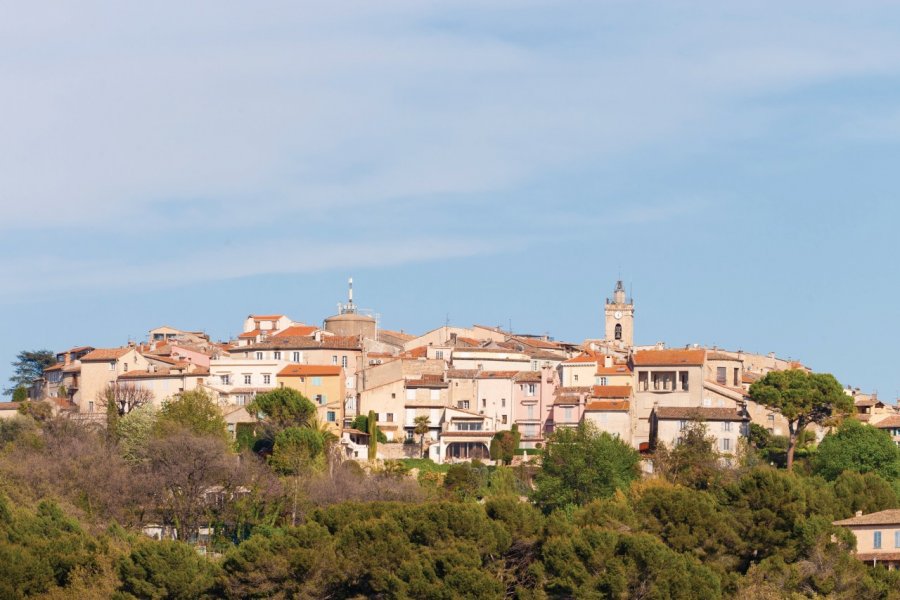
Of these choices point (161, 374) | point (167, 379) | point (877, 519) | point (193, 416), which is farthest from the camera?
point (161, 374)

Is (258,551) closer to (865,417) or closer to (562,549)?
(562,549)

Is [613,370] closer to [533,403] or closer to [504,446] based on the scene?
[533,403]

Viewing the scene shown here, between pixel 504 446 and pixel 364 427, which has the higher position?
pixel 364 427

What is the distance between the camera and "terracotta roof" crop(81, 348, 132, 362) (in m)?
97.9

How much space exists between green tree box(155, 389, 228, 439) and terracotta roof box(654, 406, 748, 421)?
66.6ft

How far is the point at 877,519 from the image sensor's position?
70375 mm

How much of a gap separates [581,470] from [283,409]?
585 inches

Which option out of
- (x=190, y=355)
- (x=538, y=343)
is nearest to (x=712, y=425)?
(x=538, y=343)

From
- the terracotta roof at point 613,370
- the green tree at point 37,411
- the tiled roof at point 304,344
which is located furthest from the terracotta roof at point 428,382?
the green tree at point 37,411

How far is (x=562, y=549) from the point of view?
207ft

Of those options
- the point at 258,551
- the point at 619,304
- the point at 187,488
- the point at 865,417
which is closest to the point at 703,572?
the point at 258,551

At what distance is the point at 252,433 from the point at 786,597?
3151cm

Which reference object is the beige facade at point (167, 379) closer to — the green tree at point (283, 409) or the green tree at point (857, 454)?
the green tree at point (283, 409)

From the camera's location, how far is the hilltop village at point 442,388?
91125mm
